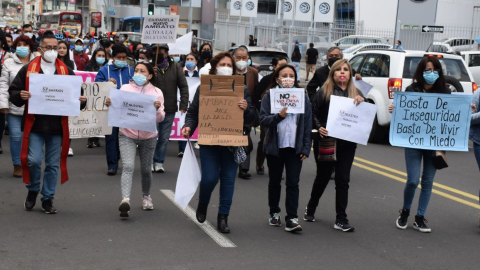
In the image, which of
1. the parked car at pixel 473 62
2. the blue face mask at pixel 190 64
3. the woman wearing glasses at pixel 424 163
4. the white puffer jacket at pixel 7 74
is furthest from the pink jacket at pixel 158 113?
the parked car at pixel 473 62

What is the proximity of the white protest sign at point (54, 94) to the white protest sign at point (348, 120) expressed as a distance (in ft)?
8.70

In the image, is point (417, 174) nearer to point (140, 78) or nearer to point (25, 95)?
point (140, 78)

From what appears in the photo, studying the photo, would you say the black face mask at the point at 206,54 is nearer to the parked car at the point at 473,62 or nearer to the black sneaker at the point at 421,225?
the black sneaker at the point at 421,225

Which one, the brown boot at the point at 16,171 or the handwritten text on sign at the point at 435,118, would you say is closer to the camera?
the handwritten text on sign at the point at 435,118

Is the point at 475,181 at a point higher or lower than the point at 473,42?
lower

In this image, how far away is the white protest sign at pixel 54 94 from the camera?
7.76m

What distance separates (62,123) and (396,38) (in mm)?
25815

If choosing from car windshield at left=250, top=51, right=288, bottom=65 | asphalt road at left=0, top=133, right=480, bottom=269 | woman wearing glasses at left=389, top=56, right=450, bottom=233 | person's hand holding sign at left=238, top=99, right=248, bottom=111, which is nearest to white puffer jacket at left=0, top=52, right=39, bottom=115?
asphalt road at left=0, top=133, right=480, bottom=269

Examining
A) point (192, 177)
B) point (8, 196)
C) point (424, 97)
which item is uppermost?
point (424, 97)

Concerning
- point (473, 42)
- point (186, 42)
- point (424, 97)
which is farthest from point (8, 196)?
point (473, 42)

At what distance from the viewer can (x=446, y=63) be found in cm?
1516

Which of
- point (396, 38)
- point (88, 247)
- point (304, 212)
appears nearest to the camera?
point (88, 247)

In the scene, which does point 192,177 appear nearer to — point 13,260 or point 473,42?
point 13,260

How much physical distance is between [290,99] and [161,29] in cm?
457
